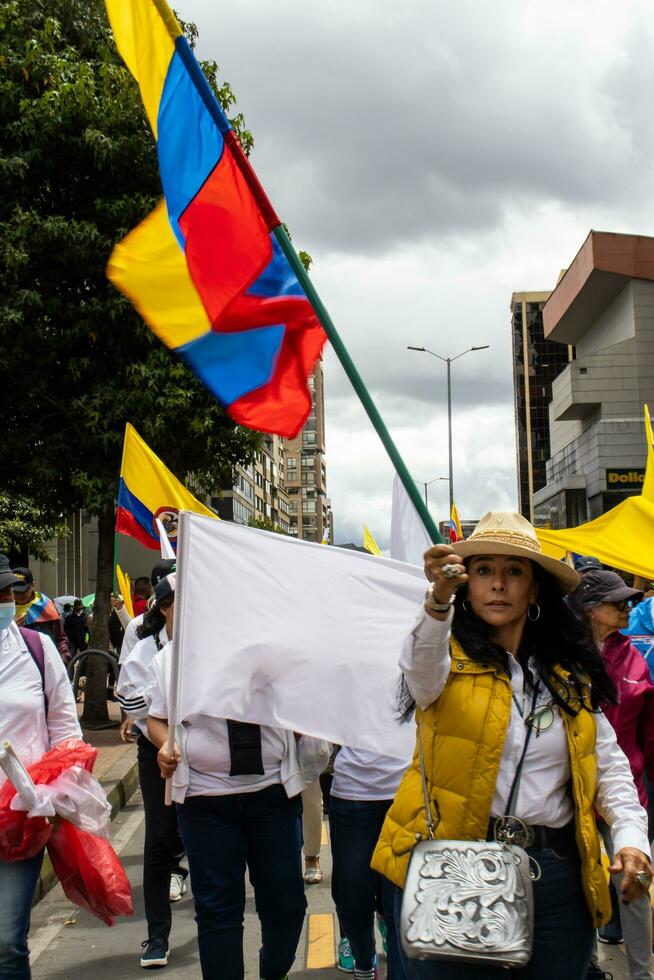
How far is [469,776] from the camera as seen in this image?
2818mm

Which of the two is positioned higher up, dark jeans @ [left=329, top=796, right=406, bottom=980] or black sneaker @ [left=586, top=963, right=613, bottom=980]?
dark jeans @ [left=329, top=796, right=406, bottom=980]

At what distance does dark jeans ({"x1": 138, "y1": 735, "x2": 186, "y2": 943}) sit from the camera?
5621 millimetres

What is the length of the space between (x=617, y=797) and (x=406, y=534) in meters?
3.33

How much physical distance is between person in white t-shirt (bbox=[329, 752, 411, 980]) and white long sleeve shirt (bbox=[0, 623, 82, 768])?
1086 mm

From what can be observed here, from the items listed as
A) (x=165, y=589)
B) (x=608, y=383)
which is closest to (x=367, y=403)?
(x=165, y=589)

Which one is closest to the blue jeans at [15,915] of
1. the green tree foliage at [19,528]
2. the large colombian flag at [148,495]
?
the large colombian flag at [148,495]

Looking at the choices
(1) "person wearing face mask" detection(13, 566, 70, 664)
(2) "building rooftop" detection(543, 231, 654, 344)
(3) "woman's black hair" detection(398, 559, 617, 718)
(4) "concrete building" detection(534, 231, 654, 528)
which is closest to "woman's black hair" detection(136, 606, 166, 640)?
(3) "woman's black hair" detection(398, 559, 617, 718)

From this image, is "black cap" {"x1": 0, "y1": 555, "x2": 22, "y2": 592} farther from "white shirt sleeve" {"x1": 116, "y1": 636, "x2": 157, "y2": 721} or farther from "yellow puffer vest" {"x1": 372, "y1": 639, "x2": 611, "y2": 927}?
Answer: "yellow puffer vest" {"x1": 372, "y1": 639, "x2": 611, "y2": 927}

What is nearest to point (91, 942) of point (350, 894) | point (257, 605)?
point (350, 894)

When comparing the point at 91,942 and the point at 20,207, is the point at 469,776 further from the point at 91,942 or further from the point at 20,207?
the point at 20,207

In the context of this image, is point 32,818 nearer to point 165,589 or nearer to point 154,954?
point 165,589

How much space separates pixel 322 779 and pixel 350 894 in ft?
3.88

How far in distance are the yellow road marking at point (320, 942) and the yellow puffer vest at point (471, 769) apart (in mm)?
2828

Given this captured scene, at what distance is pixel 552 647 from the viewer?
310cm
